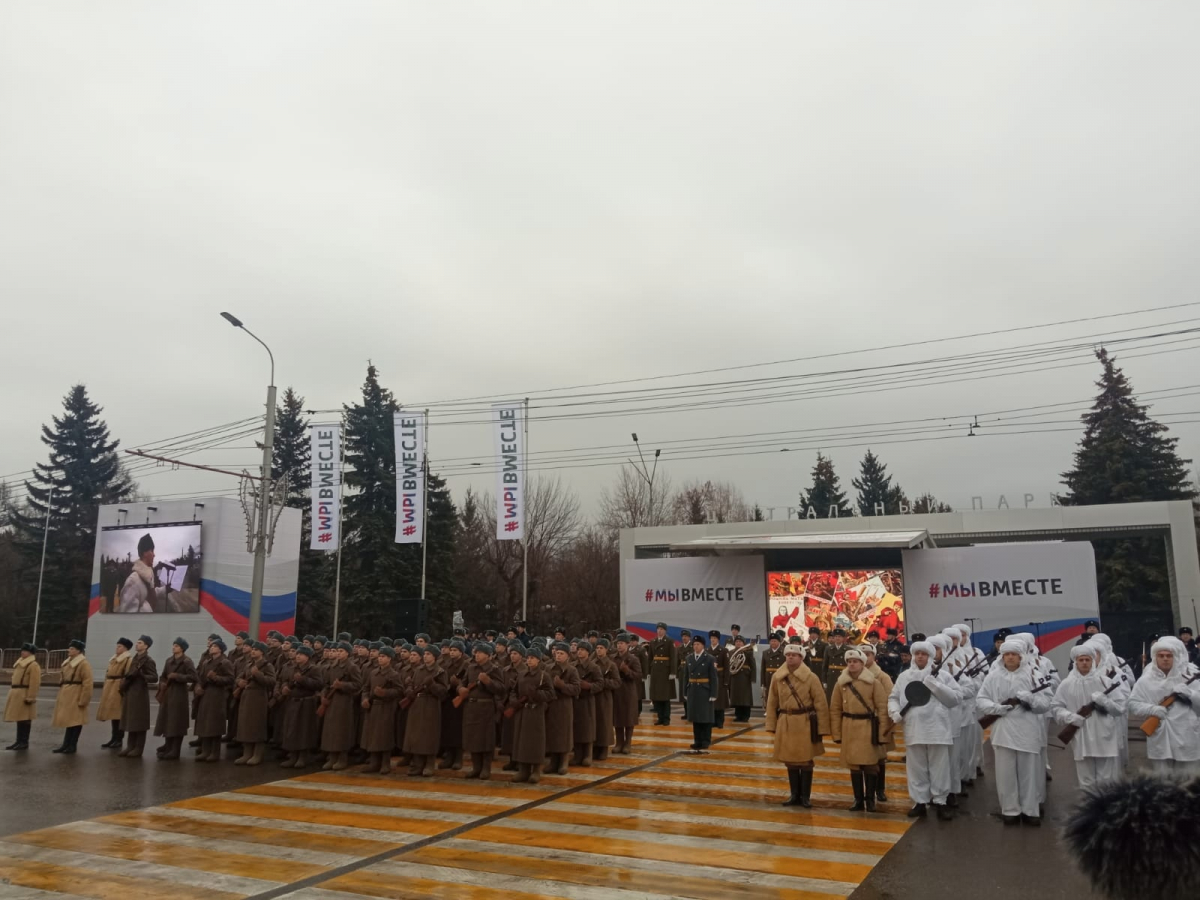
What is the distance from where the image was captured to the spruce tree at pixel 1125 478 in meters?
36.9

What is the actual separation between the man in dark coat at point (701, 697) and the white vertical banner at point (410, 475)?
16.8m

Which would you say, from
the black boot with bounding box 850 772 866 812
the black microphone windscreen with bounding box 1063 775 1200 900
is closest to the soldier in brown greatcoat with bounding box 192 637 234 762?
the black boot with bounding box 850 772 866 812

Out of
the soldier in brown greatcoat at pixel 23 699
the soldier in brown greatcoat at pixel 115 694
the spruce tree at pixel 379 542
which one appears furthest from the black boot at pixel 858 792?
the spruce tree at pixel 379 542

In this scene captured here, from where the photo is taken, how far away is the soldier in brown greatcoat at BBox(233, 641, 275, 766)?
13.7m

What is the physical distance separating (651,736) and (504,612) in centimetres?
3245

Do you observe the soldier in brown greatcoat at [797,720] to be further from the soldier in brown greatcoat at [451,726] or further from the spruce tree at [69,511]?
the spruce tree at [69,511]

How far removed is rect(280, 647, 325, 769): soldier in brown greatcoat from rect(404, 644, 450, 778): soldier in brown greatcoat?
71.1 inches

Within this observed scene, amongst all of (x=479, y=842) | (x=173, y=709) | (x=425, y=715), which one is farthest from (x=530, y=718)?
(x=173, y=709)

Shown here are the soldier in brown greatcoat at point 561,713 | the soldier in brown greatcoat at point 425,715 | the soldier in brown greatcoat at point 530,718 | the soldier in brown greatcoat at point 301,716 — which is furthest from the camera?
the soldier in brown greatcoat at point 301,716

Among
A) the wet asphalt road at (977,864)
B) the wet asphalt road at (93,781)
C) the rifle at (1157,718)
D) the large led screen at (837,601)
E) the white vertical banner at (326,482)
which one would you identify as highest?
the white vertical banner at (326,482)

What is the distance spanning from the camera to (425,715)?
1234 centimetres

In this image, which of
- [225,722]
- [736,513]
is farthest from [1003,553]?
[736,513]

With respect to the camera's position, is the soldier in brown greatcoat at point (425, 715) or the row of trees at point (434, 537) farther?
the row of trees at point (434, 537)

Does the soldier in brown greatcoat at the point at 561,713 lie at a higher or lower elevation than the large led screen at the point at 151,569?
lower
